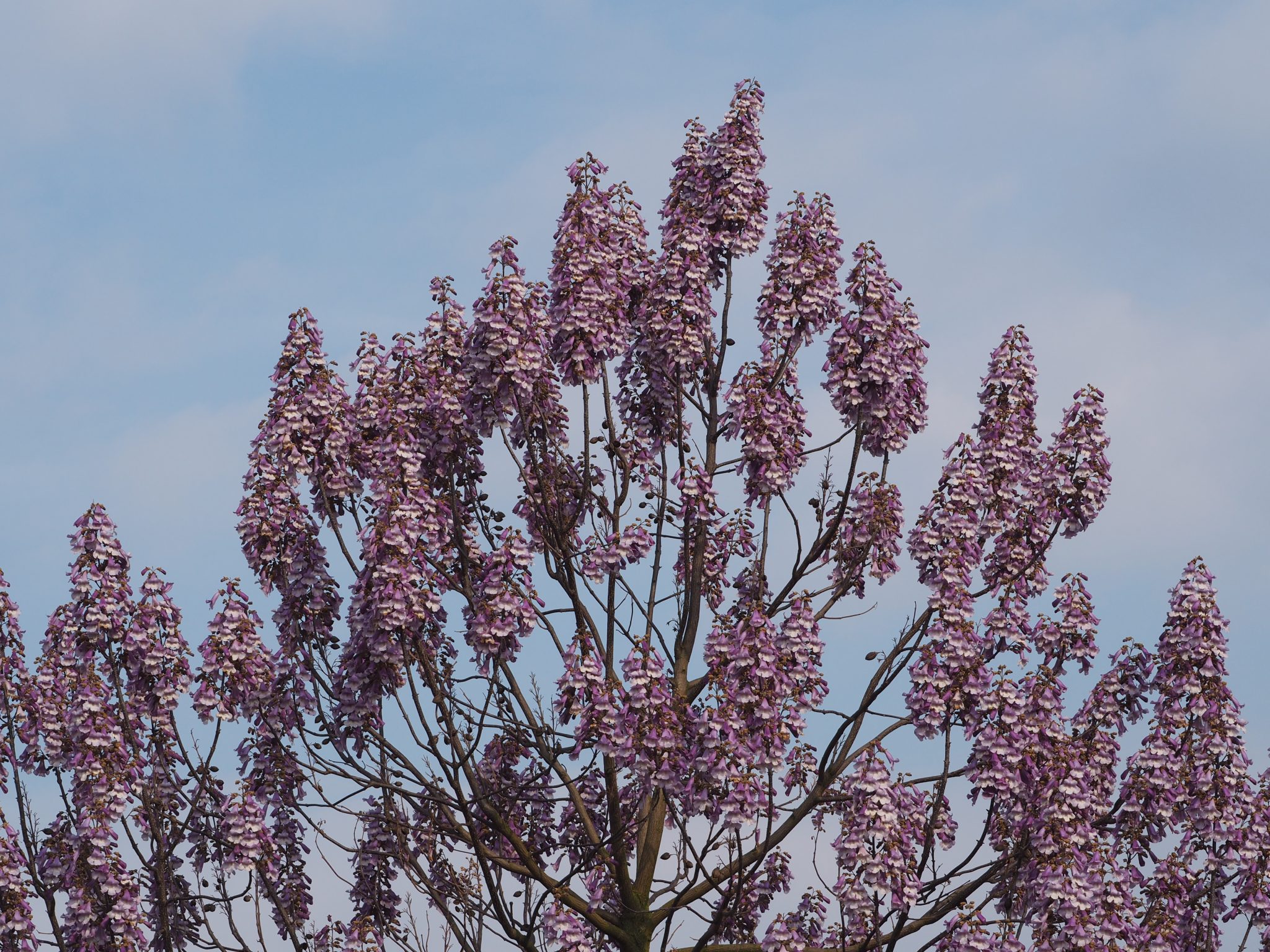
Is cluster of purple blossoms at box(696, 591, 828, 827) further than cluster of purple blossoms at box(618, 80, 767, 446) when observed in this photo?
No

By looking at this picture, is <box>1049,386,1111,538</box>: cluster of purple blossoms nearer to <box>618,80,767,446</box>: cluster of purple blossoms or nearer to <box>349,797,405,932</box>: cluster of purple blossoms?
<box>618,80,767,446</box>: cluster of purple blossoms

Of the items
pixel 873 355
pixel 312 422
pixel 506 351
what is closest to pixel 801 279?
pixel 873 355

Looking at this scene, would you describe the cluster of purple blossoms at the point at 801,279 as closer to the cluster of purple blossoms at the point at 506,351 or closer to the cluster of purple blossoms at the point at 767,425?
the cluster of purple blossoms at the point at 767,425

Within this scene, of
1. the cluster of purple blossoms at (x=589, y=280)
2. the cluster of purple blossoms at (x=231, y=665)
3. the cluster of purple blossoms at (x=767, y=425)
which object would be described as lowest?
the cluster of purple blossoms at (x=231, y=665)

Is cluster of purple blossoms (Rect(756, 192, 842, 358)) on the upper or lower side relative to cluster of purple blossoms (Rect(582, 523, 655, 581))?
upper

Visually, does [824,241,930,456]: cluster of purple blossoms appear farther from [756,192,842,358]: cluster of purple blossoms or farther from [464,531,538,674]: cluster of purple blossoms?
[464,531,538,674]: cluster of purple blossoms

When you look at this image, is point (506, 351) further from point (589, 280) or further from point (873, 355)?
point (873, 355)

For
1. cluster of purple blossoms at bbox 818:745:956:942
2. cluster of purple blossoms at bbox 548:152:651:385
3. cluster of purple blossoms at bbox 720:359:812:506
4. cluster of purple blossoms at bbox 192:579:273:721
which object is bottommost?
→ cluster of purple blossoms at bbox 818:745:956:942

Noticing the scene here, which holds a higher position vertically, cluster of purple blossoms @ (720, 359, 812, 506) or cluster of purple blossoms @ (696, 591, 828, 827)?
cluster of purple blossoms @ (720, 359, 812, 506)

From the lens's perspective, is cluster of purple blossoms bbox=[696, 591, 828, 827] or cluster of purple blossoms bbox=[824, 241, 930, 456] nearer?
cluster of purple blossoms bbox=[696, 591, 828, 827]

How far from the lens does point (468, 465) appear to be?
73.1 ft

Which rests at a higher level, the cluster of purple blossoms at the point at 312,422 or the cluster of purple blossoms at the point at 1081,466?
the cluster of purple blossoms at the point at 312,422

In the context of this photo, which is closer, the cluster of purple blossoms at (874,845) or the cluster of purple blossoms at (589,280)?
the cluster of purple blossoms at (874,845)

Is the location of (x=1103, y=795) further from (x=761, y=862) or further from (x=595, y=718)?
(x=595, y=718)
